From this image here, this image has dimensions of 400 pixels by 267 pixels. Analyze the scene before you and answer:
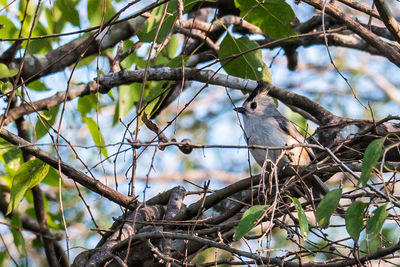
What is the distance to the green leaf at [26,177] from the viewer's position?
3832 millimetres

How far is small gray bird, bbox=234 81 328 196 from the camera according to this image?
16.2ft

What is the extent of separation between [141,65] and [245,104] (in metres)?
1.07

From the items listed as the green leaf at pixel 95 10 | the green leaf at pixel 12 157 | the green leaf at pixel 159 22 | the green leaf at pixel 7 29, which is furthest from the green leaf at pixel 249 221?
the green leaf at pixel 7 29

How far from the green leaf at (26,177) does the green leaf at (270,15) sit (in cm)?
161

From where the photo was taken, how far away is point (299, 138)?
205 inches

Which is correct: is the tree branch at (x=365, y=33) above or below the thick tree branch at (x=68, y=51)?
below

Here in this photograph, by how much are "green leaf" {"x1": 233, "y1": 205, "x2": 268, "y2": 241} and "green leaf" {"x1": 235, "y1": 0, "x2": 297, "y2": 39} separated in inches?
66.6

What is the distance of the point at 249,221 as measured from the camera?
238cm

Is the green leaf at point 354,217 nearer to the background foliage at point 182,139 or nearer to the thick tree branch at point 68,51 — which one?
the background foliage at point 182,139

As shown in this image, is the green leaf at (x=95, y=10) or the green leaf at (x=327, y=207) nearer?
the green leaf at (x=327, y=207)

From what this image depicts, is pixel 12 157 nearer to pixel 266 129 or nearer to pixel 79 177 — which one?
pixel 79 177

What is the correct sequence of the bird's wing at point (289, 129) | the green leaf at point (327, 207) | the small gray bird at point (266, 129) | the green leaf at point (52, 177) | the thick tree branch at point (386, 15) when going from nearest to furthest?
the green leaf at point (327, 207) < the thick tree branch at point (386, 15) < the green leaf at point (52, 177) < the small gray bird at point (266, 129) < the bird's wing at point (289, 129)

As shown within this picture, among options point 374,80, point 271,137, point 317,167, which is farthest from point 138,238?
point 374,80

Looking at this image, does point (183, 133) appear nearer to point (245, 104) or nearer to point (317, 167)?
point (245, 104)
